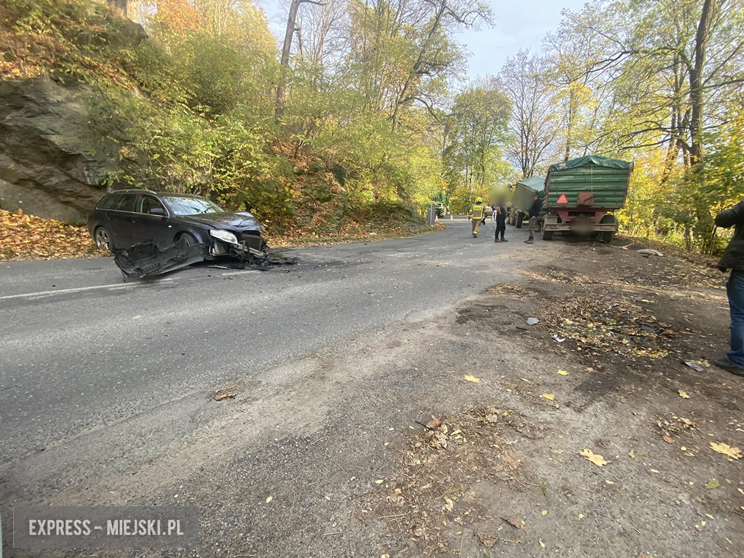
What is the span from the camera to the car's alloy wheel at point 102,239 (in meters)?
8.40

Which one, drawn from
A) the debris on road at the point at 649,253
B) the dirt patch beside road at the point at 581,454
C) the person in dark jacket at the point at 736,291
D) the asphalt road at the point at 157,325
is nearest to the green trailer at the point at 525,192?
the debris on road at the point at 649,253

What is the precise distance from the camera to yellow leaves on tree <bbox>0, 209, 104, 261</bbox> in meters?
8.21

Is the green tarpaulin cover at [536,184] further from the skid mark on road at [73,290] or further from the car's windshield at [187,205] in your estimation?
the skid mark on road at [73,290]

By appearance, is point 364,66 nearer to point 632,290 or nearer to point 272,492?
point 632,290

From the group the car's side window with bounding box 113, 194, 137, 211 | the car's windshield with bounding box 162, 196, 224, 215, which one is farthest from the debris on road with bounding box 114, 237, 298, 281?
the car's side window with bounding box 113, 194, 137, 211

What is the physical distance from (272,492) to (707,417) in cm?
323

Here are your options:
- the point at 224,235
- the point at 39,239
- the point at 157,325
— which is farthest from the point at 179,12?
the point at 157,325

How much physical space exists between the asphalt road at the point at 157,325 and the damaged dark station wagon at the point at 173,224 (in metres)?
0.65

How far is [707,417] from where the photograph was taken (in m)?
2.52

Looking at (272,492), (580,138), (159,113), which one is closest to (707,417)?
(272,492)

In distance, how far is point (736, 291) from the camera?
340 cm

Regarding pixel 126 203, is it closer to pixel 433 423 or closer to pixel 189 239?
pixel 189 239

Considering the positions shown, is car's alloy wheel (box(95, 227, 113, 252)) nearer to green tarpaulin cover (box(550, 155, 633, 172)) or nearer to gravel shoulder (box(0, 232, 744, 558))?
gravel shoulder (box(0, 232, 744, 558))

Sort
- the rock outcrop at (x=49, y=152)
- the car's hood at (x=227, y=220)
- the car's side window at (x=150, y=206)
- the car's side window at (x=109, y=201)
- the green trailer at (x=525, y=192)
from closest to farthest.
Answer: the car's hood at (x=227, y=220)
the car's side window at (x=150, y=206)
the car's side window at (x=109, y=201)
the rock outcrop at (x=49, y=152)
the green trailer at (x=525, y=192)
